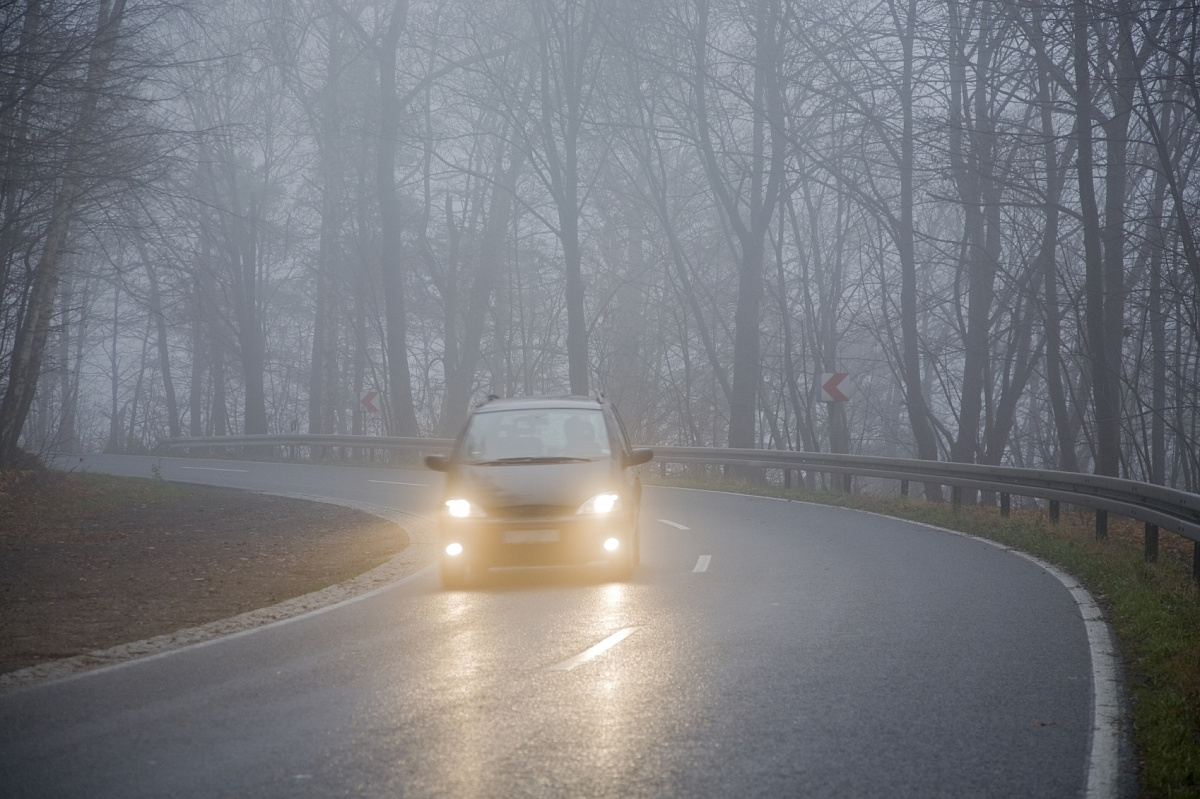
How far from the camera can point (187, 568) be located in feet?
43.5

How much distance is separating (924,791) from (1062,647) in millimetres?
3737

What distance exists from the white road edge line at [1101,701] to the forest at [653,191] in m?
7.80

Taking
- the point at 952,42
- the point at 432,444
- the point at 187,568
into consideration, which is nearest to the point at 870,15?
the point at 952,42

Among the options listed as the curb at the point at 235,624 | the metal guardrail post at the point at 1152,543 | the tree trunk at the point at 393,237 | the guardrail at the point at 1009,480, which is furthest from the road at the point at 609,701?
Answer: the tree trunk at the point at 393,237

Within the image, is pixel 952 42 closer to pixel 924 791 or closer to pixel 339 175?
pixel 924 791

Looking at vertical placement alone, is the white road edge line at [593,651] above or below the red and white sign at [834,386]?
below

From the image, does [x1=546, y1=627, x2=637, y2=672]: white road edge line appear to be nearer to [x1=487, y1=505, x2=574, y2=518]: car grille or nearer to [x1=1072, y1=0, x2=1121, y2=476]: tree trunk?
[x1=487, y1=505, x2=574, y2=518]: car grille

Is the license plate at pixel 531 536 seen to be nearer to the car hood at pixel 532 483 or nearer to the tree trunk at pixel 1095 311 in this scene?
the car hood at pixel 532 483

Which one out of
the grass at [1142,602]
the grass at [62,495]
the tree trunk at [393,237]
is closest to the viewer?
the grass at [1142,602]

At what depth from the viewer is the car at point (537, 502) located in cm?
1120

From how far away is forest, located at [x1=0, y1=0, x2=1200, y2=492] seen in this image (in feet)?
63.2

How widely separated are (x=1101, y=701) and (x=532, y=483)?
19.2ft

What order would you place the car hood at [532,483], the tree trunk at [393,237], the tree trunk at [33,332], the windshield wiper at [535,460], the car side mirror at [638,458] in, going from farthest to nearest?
the tree trunk at [393,237] < the tree trunk at [33,332] < the car side mirror at [638,458] < the windshield wiper at [535,460] < the car hood at [532,483]

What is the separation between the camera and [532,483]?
37.2 feet
